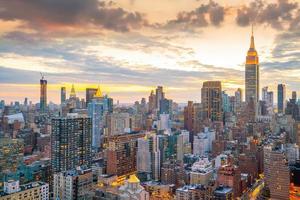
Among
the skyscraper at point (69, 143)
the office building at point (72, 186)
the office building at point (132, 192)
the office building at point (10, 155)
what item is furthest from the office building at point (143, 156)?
the office building at point (132, 192)

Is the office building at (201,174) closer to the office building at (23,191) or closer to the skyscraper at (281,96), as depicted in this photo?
the office building at (23,191)

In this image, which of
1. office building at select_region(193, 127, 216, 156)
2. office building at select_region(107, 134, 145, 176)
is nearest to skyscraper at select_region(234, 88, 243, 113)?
office building at select_region(193, 127, 216, 156)

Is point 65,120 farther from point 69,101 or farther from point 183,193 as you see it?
point 69,101

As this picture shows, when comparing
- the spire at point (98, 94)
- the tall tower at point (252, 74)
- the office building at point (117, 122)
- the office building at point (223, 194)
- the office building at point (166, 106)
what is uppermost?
the tall tower at point (252, 74)

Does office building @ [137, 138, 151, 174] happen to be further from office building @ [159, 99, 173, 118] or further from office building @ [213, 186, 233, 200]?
office building @ [159, 99, 173, 118]

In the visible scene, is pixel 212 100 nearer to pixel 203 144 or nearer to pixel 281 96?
pixel 281 96

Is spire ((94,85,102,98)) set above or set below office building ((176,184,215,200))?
above

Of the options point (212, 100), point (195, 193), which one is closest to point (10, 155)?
point (195, 193)
